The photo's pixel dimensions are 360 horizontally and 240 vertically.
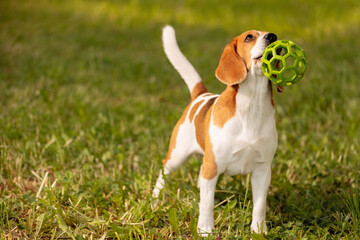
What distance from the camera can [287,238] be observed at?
8.66ft

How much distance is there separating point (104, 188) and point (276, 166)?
1460 millimetres

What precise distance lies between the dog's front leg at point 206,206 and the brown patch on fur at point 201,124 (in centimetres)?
25

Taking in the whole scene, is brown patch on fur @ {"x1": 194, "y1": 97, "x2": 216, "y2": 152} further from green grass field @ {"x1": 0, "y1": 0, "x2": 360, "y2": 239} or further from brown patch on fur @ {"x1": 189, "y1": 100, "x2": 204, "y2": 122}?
green grass field @ {"x1": 0, "y1": 0, "x2": 360, "y2": 239}

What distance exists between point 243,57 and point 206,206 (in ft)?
3.01

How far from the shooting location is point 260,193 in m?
2.60

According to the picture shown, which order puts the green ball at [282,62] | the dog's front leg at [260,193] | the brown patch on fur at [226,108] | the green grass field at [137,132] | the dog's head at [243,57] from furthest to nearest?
the green grass field at [137,132], the dog's front leg at [260,193], the brown patch on fur at [226,108], the dog's head at [243,57], the green ball at [282,62]

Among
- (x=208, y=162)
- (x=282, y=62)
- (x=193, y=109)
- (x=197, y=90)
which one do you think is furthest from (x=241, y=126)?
(x=197, y=90)

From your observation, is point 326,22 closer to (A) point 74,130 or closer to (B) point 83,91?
(B) point 83,91

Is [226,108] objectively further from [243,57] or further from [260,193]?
[260,193]

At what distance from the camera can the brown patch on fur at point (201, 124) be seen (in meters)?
2.70

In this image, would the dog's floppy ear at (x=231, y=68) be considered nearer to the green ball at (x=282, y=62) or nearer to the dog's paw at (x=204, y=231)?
the green ball at (x=282, y=62)

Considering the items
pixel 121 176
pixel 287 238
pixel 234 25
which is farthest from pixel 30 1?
pixel 287 238

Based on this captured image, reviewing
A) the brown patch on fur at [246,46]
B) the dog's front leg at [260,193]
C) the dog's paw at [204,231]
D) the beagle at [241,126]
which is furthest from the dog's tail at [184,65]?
the dog's paw at [204,231]

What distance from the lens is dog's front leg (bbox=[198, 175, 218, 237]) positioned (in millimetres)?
2578
